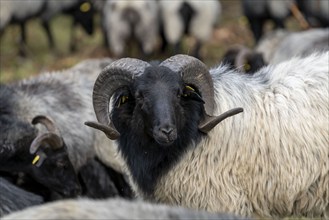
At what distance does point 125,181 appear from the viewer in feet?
30.3

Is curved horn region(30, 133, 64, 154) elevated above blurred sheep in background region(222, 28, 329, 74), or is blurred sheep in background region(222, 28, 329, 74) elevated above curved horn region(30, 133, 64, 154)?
curved horn region(30, 133, 64, 154)

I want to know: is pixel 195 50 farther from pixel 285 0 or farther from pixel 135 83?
pixel 135 83

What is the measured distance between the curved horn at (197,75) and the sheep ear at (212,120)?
0.08 meters

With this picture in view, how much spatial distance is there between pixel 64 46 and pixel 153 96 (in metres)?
12.0

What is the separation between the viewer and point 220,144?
688 cm

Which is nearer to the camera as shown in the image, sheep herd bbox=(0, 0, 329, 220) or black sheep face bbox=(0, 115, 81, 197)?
sheep herd bbox=(0, 0, 329, 220)

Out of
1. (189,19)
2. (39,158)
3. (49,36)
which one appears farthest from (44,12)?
(39,158)

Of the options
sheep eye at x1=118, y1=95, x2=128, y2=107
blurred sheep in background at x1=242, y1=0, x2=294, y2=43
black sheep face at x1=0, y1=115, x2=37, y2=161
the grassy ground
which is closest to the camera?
sheep eye at x1=118, y1=95, x2=128, y2=107

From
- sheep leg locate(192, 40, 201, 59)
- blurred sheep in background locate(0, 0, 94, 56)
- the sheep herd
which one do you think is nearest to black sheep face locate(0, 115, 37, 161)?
the sheep herd

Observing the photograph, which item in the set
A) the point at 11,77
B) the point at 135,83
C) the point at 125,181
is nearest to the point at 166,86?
the point at 135,83

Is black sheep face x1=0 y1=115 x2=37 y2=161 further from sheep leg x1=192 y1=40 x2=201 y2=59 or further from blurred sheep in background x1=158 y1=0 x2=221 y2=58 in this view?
sheep leg x1=192 y1=40 x2=201 y2=59

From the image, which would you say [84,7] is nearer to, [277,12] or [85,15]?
[85,15]

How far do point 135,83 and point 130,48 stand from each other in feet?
31.2

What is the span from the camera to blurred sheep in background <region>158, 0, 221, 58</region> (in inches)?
611
